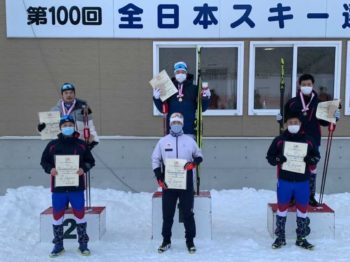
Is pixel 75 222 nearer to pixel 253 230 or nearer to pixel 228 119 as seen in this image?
pixel 253 230

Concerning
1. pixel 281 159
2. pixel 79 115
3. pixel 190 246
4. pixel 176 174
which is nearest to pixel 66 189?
pixel 79 115

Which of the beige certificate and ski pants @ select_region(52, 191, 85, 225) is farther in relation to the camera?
the beige certificate

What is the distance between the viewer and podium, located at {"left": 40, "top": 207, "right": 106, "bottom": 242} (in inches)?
220

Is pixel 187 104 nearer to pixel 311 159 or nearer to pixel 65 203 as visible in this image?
pixel 311 159

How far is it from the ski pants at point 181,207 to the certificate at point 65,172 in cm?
109

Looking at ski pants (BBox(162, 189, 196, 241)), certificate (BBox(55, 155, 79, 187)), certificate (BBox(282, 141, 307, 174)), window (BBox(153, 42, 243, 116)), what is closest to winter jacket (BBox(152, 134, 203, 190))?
ski pants (BBox(162, 189, 196, 241))

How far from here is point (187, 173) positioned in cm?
516

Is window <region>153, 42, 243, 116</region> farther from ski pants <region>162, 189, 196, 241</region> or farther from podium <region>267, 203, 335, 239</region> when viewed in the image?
ski pants <region>162, 189, 196, 241</region>

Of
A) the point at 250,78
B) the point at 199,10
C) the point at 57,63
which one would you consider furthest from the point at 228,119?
the point at 57,63

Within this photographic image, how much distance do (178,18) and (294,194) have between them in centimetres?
392

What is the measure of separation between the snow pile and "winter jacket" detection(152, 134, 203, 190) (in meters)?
0.97

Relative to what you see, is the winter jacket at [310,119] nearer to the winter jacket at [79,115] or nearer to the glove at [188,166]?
the glove at [188,166]

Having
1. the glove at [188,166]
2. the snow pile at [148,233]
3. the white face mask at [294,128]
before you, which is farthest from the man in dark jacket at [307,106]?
the glove at [188,166]

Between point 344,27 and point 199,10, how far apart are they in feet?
8.55
